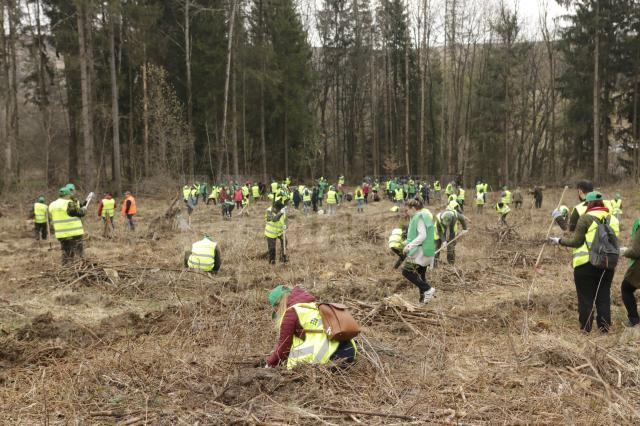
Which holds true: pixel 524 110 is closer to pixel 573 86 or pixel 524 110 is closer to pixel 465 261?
pixel 573 86

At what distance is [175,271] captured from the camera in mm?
9172

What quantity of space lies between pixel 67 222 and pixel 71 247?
596 millimetres

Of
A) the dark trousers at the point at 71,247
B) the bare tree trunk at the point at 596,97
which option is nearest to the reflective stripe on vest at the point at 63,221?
the dark trousers at the point at 71,247

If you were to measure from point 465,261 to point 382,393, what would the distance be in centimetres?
763

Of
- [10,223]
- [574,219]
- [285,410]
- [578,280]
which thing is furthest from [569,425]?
[10,223]

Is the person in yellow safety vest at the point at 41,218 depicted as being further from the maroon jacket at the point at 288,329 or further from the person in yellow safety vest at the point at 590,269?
the person in yellow safety vest at the point at 590,269

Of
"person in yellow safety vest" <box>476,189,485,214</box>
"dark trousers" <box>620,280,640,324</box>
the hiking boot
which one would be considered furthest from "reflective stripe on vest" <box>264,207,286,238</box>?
"person in yellow safety vest" <box>476,189,485,214</box>

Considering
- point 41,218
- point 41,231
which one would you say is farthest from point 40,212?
point 41,231

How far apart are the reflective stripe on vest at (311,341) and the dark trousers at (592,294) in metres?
3.33

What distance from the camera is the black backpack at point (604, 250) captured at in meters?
5.36

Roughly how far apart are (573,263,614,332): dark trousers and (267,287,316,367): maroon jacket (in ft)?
11.3

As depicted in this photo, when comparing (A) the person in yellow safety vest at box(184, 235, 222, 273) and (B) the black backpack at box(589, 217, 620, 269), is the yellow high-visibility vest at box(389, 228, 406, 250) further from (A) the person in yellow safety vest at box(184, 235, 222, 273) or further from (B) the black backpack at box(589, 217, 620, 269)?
(B) the black backpack at box(589, 217, 620, 269)

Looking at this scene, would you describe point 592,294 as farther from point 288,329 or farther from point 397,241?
point 397,241

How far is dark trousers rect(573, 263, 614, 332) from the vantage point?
5.59m
